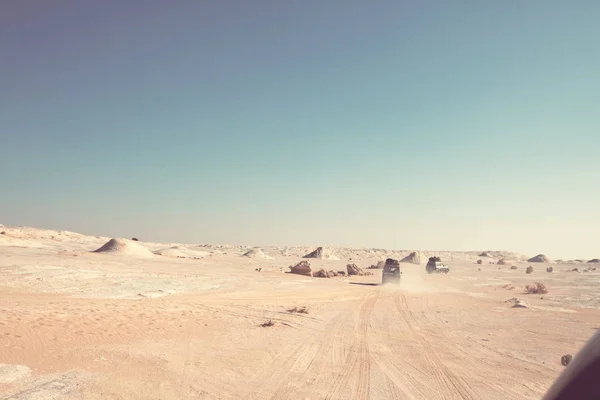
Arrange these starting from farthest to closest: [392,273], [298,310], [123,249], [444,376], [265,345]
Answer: [123,249], [392,273], [298,310], [265,345], [444,376]

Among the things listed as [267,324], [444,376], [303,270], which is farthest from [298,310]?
[303,270]

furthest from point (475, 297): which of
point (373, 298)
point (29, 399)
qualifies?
point (29, 399)

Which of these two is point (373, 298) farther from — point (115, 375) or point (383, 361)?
point (115, 375)

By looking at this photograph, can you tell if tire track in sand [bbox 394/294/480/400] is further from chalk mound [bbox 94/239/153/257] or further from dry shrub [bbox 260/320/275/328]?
chalk mound [bbox 94/239/153/257]

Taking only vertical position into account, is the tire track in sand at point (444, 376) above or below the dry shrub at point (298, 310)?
below

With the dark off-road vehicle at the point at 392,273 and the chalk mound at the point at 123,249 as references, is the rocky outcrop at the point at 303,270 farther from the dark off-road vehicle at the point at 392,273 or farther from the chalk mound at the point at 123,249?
the chalk mound at the point at 123,249

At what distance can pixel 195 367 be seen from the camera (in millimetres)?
8844

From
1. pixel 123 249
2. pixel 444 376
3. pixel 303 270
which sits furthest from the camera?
pixel 123 249

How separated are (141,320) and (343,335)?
Answer: 7431 millimetres

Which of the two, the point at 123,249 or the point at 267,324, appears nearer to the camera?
the point at 267,324

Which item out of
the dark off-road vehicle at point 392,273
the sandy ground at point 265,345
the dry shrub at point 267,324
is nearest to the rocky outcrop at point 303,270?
the dark off-road vehicle at point 392,273

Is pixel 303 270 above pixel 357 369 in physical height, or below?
above

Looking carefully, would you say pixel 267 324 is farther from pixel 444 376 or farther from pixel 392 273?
pixel 392 273

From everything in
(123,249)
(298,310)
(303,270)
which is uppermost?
(123,249)
